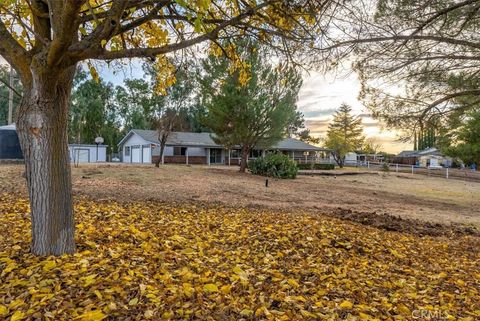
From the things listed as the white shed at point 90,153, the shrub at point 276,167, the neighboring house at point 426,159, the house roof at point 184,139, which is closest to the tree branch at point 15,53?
the shrub at point 276,167

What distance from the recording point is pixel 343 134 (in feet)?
143

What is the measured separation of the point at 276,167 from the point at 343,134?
90.3ft

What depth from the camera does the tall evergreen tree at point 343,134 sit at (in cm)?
3897

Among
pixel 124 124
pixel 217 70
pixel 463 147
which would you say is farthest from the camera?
pixel 124 124

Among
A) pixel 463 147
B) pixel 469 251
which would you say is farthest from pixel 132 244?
pixel 463 147

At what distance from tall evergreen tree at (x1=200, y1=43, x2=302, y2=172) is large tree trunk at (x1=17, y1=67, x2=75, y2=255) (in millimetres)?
14686

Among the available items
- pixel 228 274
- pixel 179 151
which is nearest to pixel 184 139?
pixel 179 151

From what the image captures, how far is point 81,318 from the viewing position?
7.00ft

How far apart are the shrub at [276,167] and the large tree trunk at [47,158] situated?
635 inches

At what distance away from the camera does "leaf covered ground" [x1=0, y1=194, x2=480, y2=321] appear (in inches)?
93.1

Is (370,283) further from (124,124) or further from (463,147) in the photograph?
(124,124)

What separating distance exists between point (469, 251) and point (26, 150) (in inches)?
227

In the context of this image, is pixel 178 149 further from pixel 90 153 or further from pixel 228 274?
pixel 228 274

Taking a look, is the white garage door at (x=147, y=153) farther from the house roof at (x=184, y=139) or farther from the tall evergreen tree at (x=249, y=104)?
the tall evergreen tree at (x=249, y=104)
